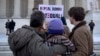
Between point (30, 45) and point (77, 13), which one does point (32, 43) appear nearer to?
point (30, 45)

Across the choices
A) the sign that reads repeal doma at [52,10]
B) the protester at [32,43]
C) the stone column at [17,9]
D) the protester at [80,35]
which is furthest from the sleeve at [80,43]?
the stone column at [17,9]

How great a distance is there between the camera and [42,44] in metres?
3.71

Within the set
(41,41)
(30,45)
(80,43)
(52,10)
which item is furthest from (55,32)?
(52,10)

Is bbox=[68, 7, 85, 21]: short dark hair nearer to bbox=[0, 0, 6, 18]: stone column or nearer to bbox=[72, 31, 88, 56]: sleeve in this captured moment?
bbox=[72, 31, 88, 56]: sleeve

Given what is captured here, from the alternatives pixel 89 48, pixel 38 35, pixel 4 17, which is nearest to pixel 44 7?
pixel 89 48

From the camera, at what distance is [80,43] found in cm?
418

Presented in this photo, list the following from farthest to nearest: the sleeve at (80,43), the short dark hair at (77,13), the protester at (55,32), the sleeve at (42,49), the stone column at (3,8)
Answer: the stone column at (3,8)
the short dark hair at (77,13)
the sleeve at (80,43)
the protester at (55,32)
the sleeve at (42,49)

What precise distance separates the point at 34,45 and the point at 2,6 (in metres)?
39.4

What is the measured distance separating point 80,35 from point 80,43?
116 millimetres

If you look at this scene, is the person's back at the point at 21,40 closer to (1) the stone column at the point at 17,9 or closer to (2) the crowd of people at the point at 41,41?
(2) the crowd of people at the point at 41,41

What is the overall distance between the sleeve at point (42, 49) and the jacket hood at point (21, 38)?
0.24ft

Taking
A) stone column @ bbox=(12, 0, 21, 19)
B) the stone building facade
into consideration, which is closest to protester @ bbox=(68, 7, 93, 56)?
the stone building facade

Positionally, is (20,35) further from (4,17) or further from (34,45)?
(4,17)

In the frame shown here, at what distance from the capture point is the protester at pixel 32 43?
3.68 meters
